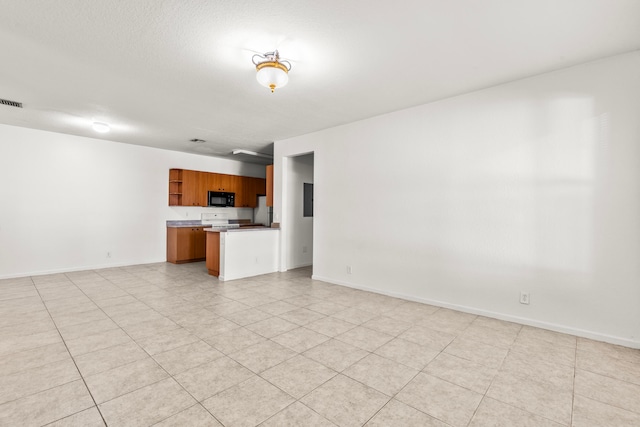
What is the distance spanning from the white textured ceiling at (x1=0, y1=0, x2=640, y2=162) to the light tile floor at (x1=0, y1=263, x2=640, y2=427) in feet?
8.91

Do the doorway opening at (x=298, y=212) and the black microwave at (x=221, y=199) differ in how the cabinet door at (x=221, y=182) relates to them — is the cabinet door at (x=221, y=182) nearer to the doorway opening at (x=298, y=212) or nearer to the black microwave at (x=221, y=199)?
the black microwave at (x=221, y=199)

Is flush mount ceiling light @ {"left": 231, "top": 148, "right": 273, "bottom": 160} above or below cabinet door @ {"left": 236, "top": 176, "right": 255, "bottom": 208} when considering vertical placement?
above

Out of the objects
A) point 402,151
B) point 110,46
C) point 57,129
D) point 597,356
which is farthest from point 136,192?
point 597,356

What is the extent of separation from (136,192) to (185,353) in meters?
5.40

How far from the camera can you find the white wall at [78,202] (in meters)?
5.17

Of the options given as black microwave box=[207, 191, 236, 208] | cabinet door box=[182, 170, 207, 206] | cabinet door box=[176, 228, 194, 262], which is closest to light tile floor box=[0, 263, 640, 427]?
cabinet door box=[176, 228, 194, 262]

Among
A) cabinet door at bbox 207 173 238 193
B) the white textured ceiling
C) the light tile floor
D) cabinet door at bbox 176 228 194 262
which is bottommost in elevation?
the light tile floor

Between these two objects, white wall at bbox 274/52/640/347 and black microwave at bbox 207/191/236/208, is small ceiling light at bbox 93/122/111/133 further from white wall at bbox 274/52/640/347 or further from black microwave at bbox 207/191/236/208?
white wall at bbox 274/52/640/347

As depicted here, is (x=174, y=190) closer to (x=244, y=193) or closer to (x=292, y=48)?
(x=244, y=193)

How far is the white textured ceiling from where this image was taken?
6.94 ft

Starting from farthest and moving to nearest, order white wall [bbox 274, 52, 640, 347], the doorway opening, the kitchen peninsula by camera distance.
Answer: the doorway opening < the kitchen peninsula < white wall [bbox 274, 52, 640, 347]

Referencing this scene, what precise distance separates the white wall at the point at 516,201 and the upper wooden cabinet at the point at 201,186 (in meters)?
4.38

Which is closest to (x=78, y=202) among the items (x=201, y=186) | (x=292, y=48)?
(x=201, y=186)

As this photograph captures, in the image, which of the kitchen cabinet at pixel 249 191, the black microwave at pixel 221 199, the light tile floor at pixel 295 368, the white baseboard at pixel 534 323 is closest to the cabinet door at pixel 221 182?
the black microwave at pixel 221 199
